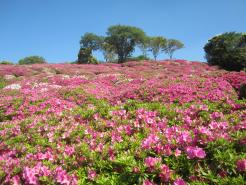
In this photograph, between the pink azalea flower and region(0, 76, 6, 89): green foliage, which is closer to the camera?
the pink azalea flower

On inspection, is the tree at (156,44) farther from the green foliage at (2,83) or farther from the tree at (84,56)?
the green foliage at (2,83)

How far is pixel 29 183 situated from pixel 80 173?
807 mm

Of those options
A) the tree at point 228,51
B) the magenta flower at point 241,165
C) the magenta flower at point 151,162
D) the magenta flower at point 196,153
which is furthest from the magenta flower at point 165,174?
the tree at point 228,51

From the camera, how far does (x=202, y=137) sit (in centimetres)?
440

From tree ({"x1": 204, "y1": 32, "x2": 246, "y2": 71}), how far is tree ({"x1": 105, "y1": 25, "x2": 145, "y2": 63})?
3873cm

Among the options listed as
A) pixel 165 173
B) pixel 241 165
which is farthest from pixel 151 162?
pixel 241 165

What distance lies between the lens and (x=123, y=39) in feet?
276

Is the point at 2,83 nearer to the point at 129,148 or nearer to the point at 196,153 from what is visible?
the point at 129,148

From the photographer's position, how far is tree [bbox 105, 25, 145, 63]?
274 feet

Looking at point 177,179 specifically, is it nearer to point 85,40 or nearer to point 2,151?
point 2,151

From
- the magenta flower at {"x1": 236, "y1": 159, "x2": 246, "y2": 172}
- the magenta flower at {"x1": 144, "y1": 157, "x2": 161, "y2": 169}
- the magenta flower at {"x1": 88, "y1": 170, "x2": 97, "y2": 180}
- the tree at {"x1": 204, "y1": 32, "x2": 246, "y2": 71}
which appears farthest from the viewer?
the tree at {"x1": 204, "y1": 32, "x2": 246, "y2": 71}

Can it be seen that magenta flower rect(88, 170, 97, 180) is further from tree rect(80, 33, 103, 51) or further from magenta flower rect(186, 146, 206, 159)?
tree rect(80, 33, 103, 51)

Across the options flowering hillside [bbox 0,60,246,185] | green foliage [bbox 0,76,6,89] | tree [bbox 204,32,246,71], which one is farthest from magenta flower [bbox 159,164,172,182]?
tree [bbox 204,32,246,71]

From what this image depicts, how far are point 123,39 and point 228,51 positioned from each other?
151 ft
